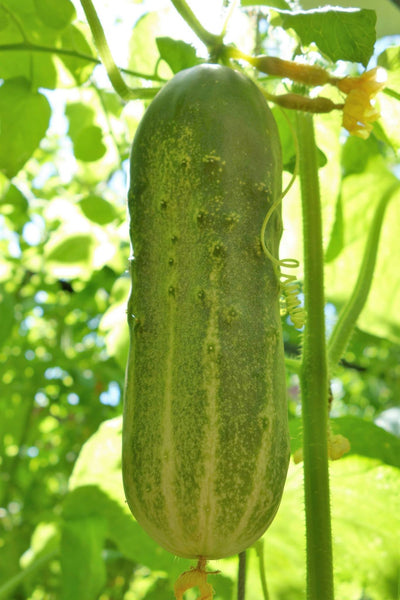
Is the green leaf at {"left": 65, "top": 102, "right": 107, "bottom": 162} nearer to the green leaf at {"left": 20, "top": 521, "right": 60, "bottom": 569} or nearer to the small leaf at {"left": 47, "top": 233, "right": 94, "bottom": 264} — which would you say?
the small leaf at {"left": 47, "top": 233, "right": 94, "bottom": 264}

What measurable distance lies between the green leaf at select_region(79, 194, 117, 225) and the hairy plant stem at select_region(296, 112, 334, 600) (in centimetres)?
72

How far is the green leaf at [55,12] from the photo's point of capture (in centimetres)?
113

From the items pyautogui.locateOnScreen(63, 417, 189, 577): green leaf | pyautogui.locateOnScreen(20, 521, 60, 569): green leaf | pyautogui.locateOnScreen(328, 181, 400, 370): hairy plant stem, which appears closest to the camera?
pyautogui.locateOnScreen(328, 181, 400, 370): hairy plant stem

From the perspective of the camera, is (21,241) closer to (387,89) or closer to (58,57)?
(58,57)

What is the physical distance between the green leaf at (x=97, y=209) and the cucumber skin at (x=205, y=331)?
79 centimetres

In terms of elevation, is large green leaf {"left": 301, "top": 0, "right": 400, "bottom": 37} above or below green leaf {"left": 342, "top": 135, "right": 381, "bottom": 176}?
above

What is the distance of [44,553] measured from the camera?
1.79m

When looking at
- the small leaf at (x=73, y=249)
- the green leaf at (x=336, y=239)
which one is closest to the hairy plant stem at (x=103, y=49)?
the green leaf at (x=336, y=239)

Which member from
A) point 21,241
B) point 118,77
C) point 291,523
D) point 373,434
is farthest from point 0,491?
point 118,77

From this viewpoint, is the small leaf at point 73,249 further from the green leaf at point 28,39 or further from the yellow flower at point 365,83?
the yellow flower at point 365,83

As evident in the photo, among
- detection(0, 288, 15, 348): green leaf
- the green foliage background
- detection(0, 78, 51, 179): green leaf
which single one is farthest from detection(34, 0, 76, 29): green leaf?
detection(0, 288, 15, 348): green leaf

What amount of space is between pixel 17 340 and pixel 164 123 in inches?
70.9

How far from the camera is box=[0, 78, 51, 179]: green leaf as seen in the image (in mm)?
1257

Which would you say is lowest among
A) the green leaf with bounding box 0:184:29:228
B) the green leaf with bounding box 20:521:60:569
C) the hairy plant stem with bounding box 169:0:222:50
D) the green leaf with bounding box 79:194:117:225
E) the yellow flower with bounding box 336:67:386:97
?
the green leaf with bounding box 20:521:60:569
